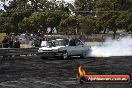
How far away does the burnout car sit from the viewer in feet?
84.0

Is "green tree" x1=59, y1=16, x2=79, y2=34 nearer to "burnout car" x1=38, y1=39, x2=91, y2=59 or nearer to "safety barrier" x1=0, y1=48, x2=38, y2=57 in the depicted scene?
"safety barrier" x1=0, y1=48, x2=38, y2=57

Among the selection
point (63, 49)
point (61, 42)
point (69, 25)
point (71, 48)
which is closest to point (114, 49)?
point (71, 48)

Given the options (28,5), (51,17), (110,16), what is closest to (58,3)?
(28,5)

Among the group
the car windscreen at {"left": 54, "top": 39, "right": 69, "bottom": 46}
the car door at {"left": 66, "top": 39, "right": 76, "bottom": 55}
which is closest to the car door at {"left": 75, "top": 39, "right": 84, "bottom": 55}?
the car door at {"left": 66, "top": 39, "right": 76, "bottom": 55}

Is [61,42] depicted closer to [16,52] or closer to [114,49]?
[16,52]

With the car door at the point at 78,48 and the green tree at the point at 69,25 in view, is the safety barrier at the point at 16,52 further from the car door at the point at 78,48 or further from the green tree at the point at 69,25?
the green tree at the point at 69,25

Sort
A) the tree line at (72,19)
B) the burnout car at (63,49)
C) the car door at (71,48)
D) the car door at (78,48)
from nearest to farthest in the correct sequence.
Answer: the burnout car at (63,49)
the car door at (71,48)
the car door at (78,48)
the tree line at (72,19)

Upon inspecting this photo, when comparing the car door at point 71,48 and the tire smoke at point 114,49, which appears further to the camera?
the tire smoke at point 114,49

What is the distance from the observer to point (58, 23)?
82.6 m

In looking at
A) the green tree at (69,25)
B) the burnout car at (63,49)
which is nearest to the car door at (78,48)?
the burnout car at (63,49)

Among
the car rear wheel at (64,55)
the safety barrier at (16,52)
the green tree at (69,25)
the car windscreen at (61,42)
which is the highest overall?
the green tree at (69,25)

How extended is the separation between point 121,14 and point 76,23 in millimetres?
10100

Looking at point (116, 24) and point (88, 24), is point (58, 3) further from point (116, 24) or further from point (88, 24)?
point (116, 24)

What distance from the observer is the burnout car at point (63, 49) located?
25594mm
